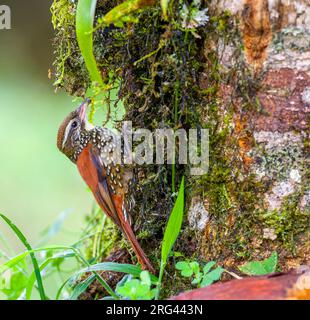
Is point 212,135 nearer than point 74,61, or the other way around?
point 212,135

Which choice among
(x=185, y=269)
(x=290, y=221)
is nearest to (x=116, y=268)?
(x=185, y=269)

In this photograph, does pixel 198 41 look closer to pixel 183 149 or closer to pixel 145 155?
pixel 183 149

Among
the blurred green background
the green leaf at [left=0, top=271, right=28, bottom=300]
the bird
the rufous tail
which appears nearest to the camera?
the rufous tail

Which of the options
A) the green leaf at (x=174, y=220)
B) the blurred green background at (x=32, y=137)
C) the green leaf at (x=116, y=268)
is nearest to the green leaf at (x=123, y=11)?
the green leaf at (x=174, y=220)
